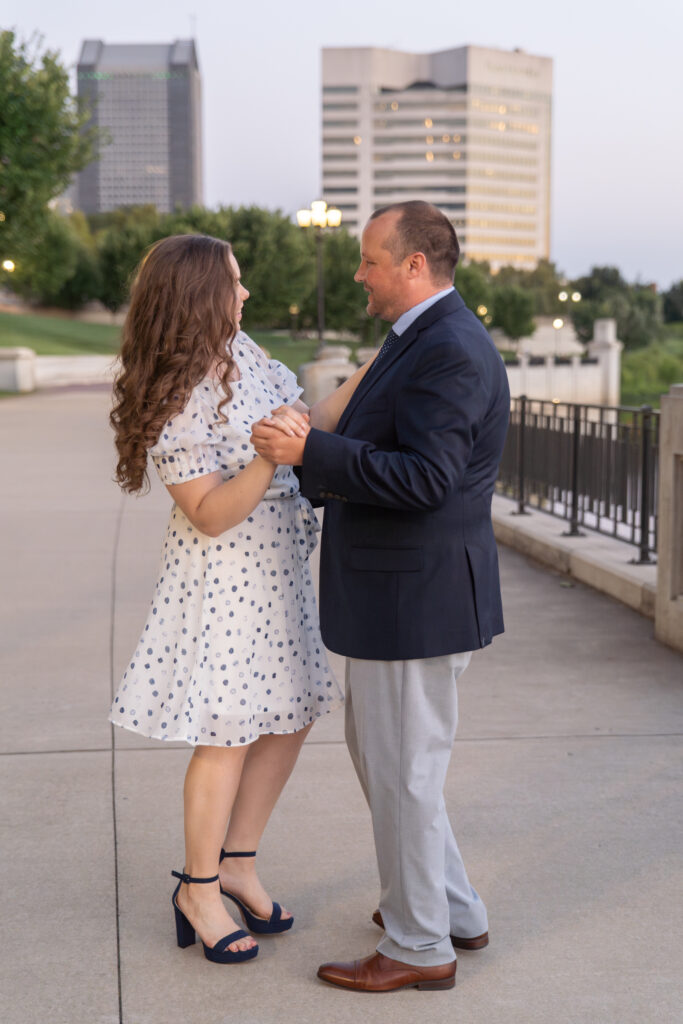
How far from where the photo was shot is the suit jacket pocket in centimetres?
274

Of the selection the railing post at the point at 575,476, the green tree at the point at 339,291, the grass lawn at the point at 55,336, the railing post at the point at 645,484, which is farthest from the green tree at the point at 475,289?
the railing post at the point at 645,484

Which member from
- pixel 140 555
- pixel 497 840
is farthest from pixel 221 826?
pixel 140 555


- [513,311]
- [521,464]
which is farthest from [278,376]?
[513,311]

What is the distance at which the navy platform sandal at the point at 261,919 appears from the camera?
3.21 m

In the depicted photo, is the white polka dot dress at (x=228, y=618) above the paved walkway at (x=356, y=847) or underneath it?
above

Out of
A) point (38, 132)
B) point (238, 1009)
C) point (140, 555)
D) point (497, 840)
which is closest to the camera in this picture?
point (238, 1009)

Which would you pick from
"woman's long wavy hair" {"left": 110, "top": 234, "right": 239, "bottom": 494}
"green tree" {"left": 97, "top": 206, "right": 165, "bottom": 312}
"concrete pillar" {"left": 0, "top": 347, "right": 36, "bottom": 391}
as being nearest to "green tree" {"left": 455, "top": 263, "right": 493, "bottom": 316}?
"green tree" {"left": 97, "top": 206, "right": 165, "bottom": 312}

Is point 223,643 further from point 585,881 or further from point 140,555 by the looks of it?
point 140,555

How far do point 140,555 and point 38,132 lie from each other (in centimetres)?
2630

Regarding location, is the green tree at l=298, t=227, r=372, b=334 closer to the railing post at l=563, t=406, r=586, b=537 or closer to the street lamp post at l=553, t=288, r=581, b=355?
the street lamp post at l=553, t=288, r=581, b=355

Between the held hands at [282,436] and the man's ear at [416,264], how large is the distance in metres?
0.44

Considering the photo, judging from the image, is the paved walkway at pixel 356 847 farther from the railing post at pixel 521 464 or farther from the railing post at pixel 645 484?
the railing post at pixel 521 464

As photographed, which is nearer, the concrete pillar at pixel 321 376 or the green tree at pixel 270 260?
the concrete pillar at pixel 321 376

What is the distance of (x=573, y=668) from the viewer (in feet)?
20.0
